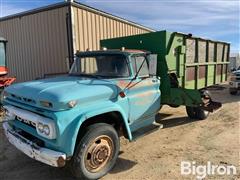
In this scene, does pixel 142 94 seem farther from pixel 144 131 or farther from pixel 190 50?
pixel 190 50

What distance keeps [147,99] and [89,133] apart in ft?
5.99

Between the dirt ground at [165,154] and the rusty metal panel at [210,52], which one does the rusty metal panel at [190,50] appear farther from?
the dirt ground at [165,154]

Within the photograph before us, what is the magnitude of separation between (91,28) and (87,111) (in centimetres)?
769

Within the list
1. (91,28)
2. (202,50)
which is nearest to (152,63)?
(202,50)

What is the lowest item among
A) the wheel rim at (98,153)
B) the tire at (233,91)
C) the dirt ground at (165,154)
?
the dirt ground at (165,154)

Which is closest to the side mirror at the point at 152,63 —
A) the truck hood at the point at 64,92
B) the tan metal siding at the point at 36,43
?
the truck hood at the point at 64,92

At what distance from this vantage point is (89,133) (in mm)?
3904

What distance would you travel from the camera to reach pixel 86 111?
3.87m

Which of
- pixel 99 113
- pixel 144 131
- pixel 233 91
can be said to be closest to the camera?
pixel 99 113

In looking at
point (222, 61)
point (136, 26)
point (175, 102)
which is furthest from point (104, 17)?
point (175, 102)

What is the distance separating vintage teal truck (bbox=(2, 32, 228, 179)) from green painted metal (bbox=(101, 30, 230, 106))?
802mm

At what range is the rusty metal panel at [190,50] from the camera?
7.13 m

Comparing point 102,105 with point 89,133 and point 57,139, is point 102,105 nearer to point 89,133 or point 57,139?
point 89,133

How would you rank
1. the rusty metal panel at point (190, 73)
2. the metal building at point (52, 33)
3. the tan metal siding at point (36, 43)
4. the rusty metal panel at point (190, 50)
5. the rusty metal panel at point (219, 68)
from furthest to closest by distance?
the tan metal siding at point (36, 43) < the metal building at point (52, 33) < the rusty metal panel at point (219, 68) < the rusty metal panel at point (190, 73) < the rusty metal panel at point (190, 50)
